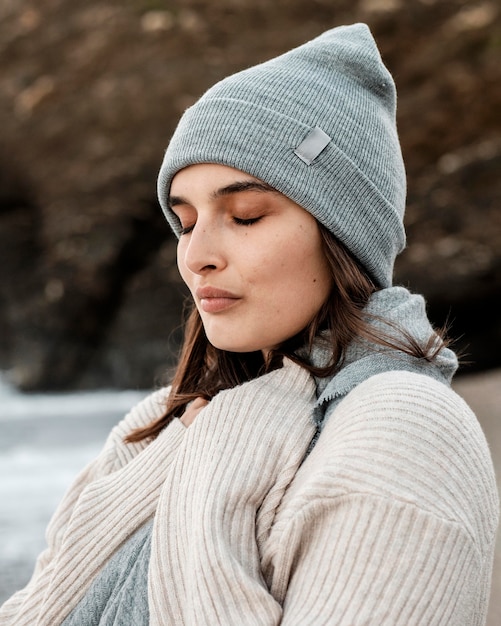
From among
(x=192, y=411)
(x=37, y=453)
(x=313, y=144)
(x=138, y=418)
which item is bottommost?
(x=37, y=453)

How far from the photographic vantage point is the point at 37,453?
18.6ft

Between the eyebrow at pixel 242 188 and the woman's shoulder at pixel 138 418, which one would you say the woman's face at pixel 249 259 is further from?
the woman's shoulder at pixel 138 418

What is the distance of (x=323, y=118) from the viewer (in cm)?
136

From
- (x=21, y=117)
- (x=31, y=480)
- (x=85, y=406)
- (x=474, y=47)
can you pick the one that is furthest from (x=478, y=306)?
(x=21, y=117)

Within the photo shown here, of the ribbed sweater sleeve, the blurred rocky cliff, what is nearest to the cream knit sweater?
the ribbed sweater sleeve

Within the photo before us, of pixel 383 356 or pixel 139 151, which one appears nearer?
pixel 383 356

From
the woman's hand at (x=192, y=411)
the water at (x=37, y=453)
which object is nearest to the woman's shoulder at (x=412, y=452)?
the woman's hand at (x=192, y=411)

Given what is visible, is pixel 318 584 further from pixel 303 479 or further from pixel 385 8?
pixel 385 8

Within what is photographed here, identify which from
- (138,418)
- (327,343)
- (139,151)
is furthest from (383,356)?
(139,151)

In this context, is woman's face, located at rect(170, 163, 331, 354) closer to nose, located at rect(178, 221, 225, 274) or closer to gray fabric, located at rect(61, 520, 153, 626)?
nose, located at rect(178, 221, 225, 274)

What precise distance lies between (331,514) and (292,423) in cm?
20

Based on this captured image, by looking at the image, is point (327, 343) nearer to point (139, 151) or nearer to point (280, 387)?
point (280, 387)

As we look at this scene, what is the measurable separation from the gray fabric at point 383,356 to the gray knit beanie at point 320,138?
0.32 feet

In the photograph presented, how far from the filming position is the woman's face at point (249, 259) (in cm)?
130
